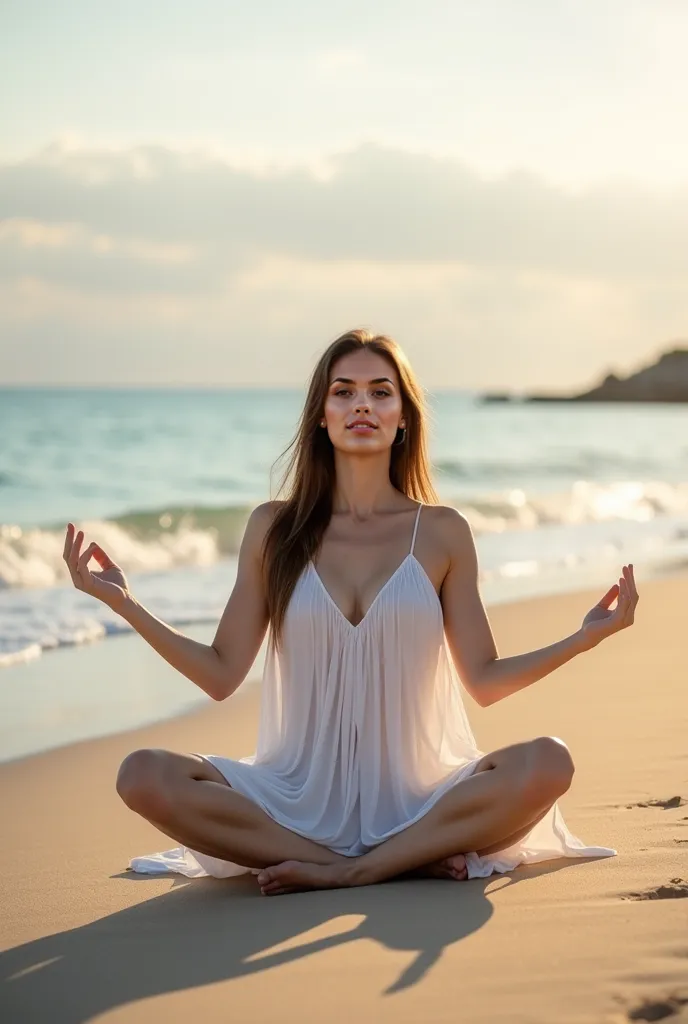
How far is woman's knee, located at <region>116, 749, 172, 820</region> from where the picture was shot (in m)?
4.11

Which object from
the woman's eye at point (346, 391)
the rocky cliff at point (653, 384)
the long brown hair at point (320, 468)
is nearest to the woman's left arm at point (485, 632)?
the long brown hair at point (320, 468)

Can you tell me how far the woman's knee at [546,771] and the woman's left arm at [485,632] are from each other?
0.23m

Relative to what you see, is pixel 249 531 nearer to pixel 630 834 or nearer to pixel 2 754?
pixel 630 834

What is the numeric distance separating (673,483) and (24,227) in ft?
84.8

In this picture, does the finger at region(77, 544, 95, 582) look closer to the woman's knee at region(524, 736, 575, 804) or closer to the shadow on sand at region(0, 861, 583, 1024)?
the shadow on sand at region(0, 861, 583, 1024)

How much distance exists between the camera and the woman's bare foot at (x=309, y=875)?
4.19 meters

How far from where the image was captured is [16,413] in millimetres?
54969

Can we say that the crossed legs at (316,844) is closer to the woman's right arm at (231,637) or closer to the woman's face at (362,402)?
the woman's right arm at (231,637)

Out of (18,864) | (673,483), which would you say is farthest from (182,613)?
(673,483)

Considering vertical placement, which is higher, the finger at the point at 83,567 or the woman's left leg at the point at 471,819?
the finger at the point at 83,567

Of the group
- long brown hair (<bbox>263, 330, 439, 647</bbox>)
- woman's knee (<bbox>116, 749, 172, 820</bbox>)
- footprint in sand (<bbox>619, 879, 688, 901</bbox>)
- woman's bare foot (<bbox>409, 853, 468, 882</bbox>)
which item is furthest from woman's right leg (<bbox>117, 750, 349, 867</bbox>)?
footprint in sand (<bbox>619, 879, 688, 901</bbox>)

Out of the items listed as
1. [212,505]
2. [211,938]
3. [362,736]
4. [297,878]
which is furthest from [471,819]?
[212,505]

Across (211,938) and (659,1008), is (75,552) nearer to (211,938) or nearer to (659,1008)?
(211,938)

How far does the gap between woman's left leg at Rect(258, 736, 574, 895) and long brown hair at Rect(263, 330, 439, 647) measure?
789 millimetres
